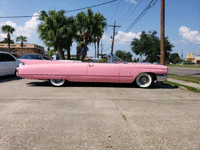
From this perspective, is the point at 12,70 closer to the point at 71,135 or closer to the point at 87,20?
the point at 71,135

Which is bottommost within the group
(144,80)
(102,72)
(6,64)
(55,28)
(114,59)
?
(144,80)

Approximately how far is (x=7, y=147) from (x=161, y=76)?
19.2 feet

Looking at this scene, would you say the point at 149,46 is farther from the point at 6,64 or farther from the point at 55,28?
the point at 6,64

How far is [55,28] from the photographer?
24.9m

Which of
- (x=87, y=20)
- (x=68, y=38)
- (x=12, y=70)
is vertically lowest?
(x=12, y=70)

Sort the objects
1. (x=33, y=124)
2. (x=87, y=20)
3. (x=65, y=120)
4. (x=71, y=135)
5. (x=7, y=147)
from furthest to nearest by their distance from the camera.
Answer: (x=87, y=20) < (x=65, y=120) < (x=33, y=124) < (x=71, y=135) < (x=7, y=147)

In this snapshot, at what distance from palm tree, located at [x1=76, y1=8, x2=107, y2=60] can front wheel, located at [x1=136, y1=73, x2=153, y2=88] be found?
751 inches

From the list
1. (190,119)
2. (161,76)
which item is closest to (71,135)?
(190,119)

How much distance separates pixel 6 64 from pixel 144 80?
720cm

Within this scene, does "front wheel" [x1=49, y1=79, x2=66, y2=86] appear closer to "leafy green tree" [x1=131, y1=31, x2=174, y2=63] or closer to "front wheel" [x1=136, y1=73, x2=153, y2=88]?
"front wheel" [x1=136, y1=73, x2=153, y2=88]

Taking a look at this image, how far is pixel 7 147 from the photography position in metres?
2.13

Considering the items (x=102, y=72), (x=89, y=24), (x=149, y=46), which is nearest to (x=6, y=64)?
(x=102, y=72)

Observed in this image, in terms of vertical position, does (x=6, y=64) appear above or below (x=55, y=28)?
below

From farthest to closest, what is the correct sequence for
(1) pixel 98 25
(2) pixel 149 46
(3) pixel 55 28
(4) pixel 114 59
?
(2) pixel 149 46, (1) pixel 98 25, (3) pixel 55 28, (4) pixel 114 59
